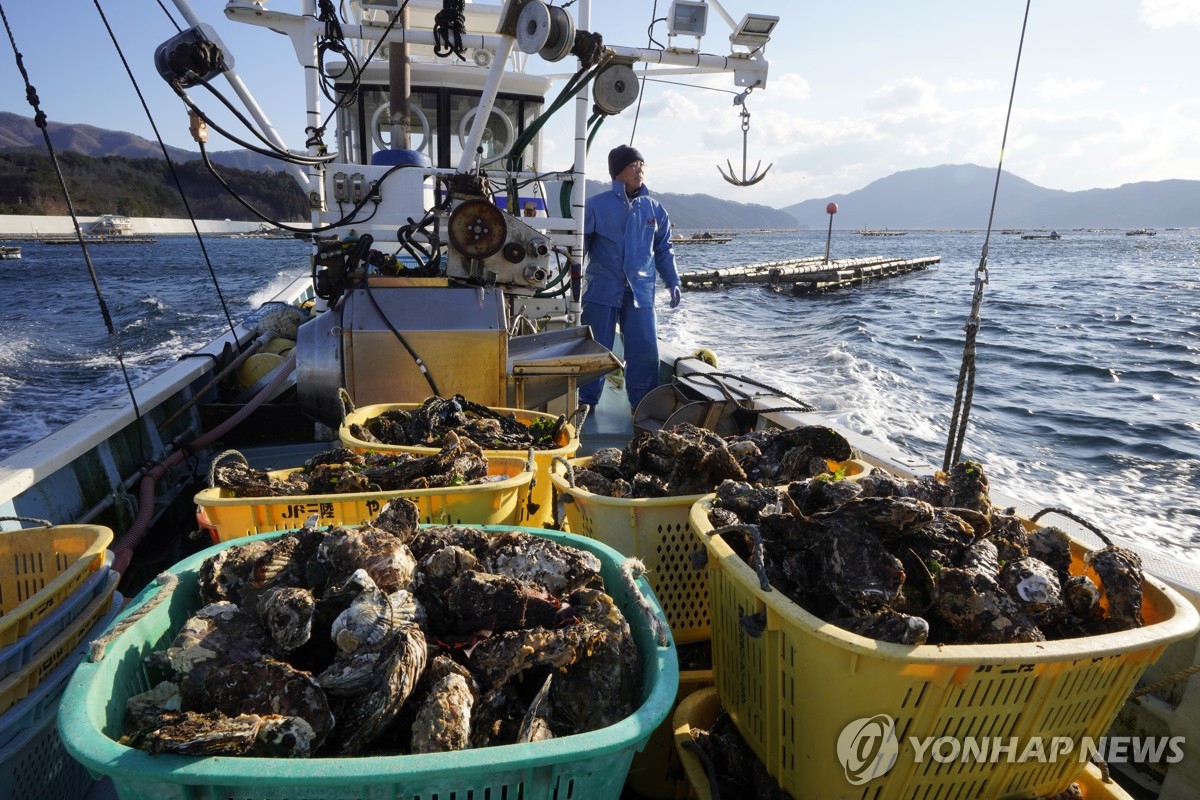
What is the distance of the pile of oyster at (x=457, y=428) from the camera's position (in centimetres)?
288

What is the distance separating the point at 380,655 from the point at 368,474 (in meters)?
1.12

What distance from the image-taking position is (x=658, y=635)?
1.39 m

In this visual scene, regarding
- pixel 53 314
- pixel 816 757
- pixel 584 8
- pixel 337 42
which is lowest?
pixel 53 314

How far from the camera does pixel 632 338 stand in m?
5.66

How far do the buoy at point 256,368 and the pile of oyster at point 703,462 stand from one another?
430cm

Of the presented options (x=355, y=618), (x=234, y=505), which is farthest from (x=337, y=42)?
(x=355, y=618)

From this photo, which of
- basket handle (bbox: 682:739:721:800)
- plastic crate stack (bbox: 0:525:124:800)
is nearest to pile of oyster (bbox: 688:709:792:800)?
basket handle (bbox: 682:739:721:800)

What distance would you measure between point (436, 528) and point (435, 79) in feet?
22.1

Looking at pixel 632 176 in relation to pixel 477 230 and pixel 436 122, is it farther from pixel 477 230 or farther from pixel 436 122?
pixel 436 122

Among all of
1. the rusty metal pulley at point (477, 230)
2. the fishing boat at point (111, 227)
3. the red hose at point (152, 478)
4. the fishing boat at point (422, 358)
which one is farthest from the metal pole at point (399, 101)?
the fishing boat at point (111, 227)

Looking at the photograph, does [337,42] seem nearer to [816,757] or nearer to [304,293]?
[816,757]

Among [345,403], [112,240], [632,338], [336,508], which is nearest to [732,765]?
[336,508]

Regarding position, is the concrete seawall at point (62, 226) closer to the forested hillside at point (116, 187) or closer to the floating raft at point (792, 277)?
the forested hillside at point (116, 187)

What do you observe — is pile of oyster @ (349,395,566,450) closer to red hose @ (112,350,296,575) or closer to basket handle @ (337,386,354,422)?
basket handle @ (337,386,354,422)
